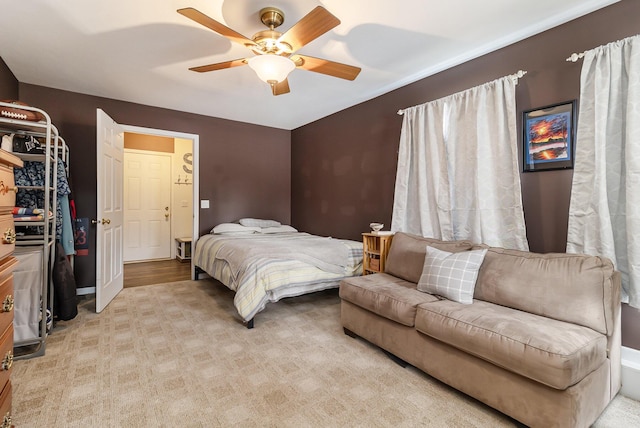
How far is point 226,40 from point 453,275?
2.55 metres

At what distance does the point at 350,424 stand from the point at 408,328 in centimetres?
74

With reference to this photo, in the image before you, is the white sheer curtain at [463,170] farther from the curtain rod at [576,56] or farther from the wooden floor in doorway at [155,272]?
the wooden floor in doorway at [155,272]

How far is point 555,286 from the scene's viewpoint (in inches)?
72.2

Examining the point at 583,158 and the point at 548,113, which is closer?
the point at 583,158

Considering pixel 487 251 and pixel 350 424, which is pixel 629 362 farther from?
pixel 350 424

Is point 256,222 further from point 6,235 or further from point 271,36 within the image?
point 6,235

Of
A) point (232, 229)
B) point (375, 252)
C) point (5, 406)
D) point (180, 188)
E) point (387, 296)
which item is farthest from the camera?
point (180, 188)

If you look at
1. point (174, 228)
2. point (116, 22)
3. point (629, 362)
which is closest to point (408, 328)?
point (629, 362)

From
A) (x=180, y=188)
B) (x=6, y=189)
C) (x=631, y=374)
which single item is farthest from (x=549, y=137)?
(x=180, y=188)

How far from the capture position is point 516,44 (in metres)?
2.49

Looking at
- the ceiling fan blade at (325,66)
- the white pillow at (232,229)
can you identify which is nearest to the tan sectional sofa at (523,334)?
the ceiling fan blade at (325,66)

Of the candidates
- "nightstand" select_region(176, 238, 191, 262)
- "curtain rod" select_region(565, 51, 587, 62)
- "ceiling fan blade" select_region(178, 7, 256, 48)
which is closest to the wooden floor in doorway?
"nightstand" select_region(176, 238, 191, 262)

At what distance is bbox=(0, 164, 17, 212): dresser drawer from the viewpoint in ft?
3.57

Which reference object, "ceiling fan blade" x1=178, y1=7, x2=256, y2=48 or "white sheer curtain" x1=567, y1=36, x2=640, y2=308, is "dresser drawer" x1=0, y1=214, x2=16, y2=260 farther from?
"white sheer curtain" x1=567, y1=36, x2=640, y2=308
